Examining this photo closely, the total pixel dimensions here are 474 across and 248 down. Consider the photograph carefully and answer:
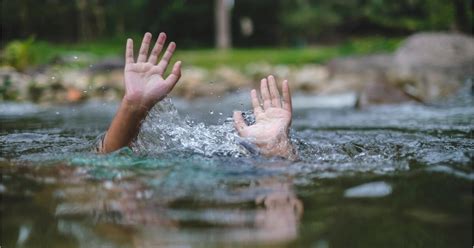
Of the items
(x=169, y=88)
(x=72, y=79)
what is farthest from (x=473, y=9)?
(x=169, y=88)

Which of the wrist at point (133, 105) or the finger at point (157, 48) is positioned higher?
the finger at point (157, 48)

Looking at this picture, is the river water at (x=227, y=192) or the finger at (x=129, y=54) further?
the finger at (x=129, y=54)

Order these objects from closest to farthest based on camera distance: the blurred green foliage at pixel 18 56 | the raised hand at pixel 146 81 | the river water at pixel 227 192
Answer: the river water at pixel 227 192 → the raised hand at pixel 146 81 → the blurred green foliage at pixel 18 56

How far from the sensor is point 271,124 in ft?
11.0

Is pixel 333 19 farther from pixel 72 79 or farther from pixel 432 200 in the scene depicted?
pixel 432 200

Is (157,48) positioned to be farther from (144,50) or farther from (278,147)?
(278,147)

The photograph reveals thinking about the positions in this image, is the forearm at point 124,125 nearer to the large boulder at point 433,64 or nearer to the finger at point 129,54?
the finger at point 129,54

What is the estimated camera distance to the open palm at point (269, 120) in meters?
3.20

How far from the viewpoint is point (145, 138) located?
3471mm

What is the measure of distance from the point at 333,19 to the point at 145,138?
22.2 meters

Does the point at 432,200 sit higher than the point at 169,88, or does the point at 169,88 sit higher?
the point at 169,88

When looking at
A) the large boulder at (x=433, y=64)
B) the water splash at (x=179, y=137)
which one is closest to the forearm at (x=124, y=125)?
the water splash at (x=179, y=137)

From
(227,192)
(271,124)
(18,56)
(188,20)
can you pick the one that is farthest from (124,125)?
(188,20)

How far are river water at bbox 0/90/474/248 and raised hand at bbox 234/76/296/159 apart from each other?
0.10 metres
